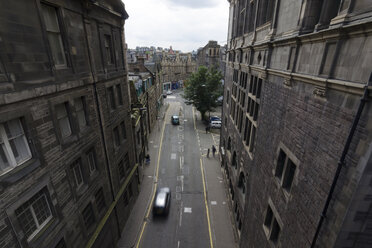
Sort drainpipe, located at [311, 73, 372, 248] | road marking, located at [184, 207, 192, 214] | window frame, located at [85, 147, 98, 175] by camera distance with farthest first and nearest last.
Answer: road marking, located at [184, 207, 192, 214] → window frame, located at [85, 147, 98, 175] → drainpipe, located at [311, 73, 372, 248]

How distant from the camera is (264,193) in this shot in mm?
10398

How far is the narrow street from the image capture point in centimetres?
1641

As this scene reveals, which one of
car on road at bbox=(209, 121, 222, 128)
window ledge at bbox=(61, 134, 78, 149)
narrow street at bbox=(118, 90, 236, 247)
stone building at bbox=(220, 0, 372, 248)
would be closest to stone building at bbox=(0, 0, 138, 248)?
window ledge at bbox=(61, 134, 78, 149)

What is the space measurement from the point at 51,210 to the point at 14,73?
253 inches

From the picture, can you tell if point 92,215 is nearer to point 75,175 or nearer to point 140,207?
point 75,175

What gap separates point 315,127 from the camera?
20.3 feet

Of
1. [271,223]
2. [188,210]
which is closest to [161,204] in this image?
[188,210]

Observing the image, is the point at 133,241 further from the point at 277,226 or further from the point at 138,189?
the point at 277,226

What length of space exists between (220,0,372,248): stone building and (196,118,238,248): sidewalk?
19.0 feet

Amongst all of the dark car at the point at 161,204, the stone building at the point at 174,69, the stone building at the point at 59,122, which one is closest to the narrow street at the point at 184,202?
the dark car at the point at 161,204

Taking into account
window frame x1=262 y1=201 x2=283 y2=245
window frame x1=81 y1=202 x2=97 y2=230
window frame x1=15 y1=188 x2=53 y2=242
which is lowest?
window frame x1=81 y1=202 x2=97 y2=230

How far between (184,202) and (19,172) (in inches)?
646

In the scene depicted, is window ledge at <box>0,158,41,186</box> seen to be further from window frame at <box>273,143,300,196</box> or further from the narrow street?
the narrow street

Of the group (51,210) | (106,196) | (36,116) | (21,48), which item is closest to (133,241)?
(106,196)
